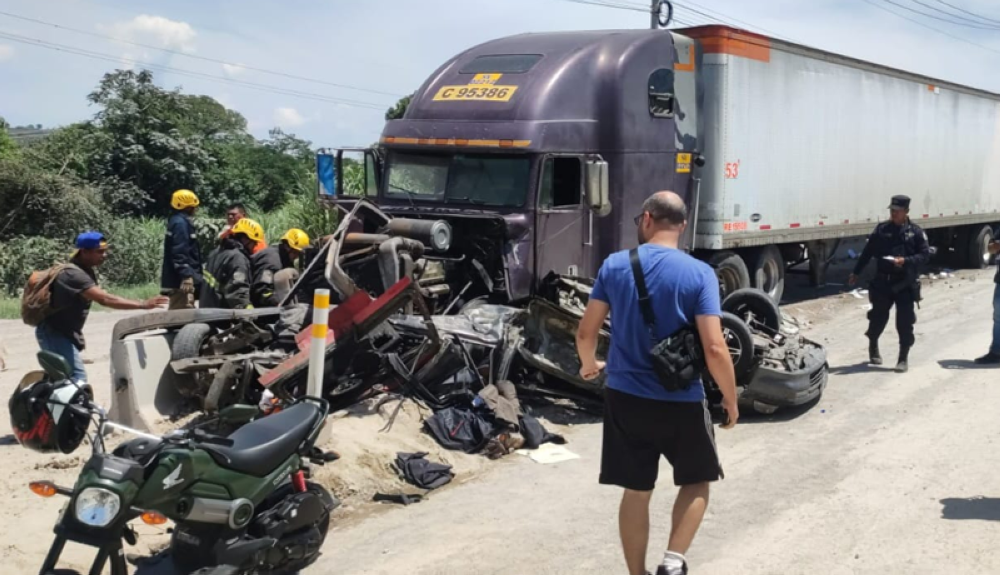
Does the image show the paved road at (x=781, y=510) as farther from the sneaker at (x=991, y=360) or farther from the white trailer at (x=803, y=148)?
the white trailer at (x=803, y=148)

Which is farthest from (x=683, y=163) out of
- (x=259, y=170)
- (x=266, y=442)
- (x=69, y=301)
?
(x=259, y=170)

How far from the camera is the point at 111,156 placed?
78.0 ft

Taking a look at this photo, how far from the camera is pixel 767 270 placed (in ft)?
45.5

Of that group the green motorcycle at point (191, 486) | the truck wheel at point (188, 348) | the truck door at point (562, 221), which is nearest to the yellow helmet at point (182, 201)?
the truck wheel at point (188, 348)

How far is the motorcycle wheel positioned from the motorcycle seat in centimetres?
37

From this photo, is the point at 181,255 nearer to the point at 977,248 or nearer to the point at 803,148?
the point at 803,148

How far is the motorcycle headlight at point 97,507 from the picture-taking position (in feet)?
12.4

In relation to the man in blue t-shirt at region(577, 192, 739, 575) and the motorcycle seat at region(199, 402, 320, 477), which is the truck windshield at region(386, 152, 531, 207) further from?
the man in blue t-shirt at region(577, 192, 739, 575)

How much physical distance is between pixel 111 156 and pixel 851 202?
1776 centimetres

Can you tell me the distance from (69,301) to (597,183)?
4.92 meters

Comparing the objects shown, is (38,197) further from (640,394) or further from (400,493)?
(640,394)

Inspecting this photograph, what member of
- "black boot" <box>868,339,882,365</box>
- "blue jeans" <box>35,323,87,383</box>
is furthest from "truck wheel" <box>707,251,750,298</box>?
"blue jeans" <box>35,323,87,383</box>

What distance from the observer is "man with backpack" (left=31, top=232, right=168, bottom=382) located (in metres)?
6.91

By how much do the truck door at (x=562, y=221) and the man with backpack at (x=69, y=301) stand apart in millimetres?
3837
